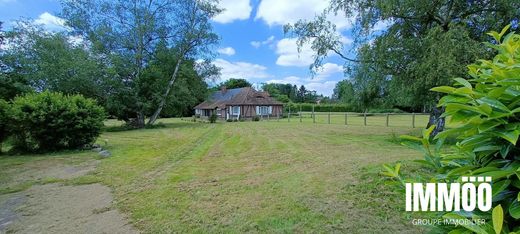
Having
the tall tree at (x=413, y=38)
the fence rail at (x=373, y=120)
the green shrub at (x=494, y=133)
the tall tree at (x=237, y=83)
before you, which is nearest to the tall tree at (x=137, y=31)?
the fence rail at (x=373, y=120)

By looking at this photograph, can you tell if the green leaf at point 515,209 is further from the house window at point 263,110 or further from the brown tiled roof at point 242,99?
the house window at point 263,110

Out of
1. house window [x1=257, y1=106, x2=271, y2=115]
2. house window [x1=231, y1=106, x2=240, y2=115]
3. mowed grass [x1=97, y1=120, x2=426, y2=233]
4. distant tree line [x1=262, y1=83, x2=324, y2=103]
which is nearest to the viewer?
Result: mowed grass [x1=97, y1=120, x2=426, y2=233]

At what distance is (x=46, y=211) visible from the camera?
12.3ft

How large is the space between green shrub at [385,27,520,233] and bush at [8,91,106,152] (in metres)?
10.4

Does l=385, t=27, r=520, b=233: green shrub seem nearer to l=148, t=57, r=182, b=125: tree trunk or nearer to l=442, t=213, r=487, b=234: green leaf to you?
l=442, t=213, r=487, b=234: green leaf

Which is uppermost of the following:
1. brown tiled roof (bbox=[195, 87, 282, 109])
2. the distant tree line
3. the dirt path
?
the distant tree line

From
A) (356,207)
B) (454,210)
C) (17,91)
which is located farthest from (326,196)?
(17,91)

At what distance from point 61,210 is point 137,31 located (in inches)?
703

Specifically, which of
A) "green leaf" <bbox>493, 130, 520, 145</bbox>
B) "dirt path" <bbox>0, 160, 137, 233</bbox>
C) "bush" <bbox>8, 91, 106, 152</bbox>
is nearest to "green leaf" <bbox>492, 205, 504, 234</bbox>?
"green leaf" <bbox>493, 130, 520, 145</bbox>

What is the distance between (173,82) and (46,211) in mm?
18028

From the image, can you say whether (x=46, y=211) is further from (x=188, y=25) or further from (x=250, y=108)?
(x=250, y=108)

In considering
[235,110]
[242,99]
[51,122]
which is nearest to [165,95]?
[51,122]

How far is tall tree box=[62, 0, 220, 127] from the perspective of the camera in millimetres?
18109

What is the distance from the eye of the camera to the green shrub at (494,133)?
34.3 inches
